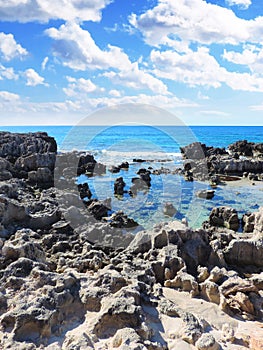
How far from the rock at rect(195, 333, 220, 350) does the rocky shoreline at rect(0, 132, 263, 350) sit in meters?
0.02

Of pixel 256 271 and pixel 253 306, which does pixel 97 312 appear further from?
pixel 256 271

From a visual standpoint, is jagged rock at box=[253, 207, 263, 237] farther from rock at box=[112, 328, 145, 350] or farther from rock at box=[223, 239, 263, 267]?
rock at box=[112, 328, 145, 350]

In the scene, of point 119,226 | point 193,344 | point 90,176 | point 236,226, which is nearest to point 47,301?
point 193,344

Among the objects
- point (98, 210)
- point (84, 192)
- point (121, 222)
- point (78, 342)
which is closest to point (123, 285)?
point (78, 342)

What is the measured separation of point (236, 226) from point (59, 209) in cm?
1046

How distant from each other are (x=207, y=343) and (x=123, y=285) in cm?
286

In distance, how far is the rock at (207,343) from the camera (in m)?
7.76

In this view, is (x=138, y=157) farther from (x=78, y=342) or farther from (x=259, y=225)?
(x=78, y=342)

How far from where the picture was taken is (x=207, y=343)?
781 cm

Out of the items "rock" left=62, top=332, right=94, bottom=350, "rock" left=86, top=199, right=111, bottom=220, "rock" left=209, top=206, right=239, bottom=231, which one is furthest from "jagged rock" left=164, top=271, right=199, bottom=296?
"rock" left=86, top=199, right=111, bottom=220

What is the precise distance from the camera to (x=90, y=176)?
129ft

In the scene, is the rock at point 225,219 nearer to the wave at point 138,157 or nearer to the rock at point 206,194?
the rock at point 206,194

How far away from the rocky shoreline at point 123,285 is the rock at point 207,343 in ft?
0.07

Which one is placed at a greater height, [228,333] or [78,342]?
[78,342]
